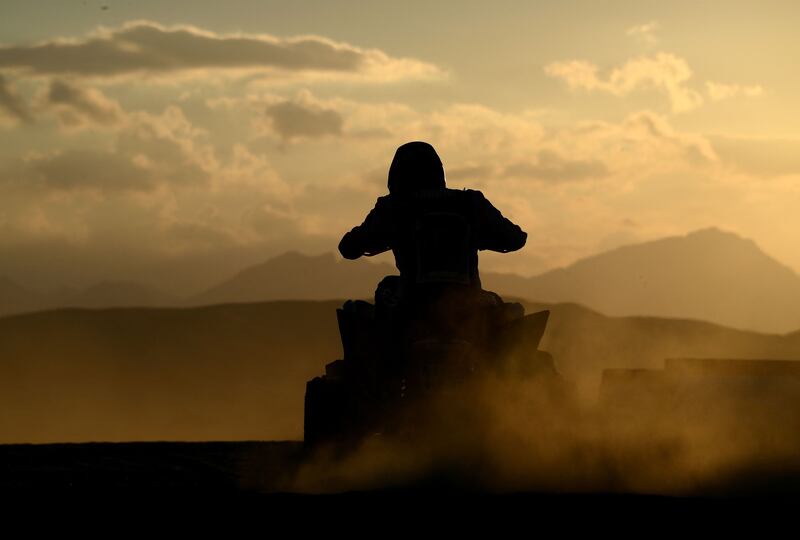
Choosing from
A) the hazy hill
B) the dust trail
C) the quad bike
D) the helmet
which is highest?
the hazy hill

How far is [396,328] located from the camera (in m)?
11.7

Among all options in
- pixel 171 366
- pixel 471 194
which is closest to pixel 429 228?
pixel 471 194

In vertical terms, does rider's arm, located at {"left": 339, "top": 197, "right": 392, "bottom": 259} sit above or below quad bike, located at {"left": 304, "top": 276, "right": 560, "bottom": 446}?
above

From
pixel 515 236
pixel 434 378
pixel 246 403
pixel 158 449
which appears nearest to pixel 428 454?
pixel 434 378

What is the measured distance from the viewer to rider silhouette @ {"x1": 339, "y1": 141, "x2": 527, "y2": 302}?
11.5m

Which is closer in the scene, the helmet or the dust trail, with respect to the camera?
the dust trail

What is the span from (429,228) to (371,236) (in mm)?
650

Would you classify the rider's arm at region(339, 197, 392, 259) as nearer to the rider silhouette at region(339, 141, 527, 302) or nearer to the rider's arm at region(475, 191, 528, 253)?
the rider silhouette at region(339, 141, 527, 302)

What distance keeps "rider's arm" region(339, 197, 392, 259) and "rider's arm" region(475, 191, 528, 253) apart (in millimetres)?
602

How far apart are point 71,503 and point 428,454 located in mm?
2343

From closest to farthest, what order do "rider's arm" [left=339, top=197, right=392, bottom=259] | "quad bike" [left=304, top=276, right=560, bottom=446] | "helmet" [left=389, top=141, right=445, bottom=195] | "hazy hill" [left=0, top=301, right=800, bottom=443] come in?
1. "quad bike" [left=304, top=276, right=560, bottom=446]
2. "helmet" [left=389, top=141, right=445, bottom=195]
3. "rider's arm" [left=339, top=197, right=392, bottom=259]
4. "hazy hill" [left=0, top=301, right=800, bottom=443]

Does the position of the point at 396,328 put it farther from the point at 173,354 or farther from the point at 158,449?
the point at 173,354

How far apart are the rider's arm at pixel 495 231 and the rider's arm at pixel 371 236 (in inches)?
23.7

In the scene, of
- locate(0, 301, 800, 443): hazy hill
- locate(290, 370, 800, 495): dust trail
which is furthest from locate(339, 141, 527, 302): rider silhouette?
locate(0, 301, 800, 443): hazy hill
